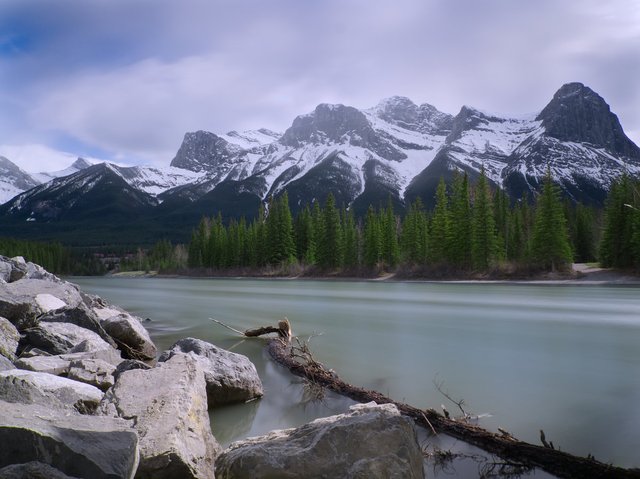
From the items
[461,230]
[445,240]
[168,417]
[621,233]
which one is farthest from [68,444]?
[445,240]

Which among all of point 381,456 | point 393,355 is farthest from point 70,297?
point 381,456

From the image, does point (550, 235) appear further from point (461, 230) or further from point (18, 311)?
point (18, 311)

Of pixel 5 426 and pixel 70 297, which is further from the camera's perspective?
pixel 70 297

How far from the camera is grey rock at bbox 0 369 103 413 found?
5.19 metres

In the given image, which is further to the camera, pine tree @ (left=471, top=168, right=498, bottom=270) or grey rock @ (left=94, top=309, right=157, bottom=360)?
pine tree @ (left=471, top=168, right=498, bottom=270)

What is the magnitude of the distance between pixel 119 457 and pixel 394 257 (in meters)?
69.9

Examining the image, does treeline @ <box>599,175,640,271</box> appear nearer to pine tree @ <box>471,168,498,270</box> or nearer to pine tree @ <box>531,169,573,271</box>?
pine tree @ <box>531,169,573,271</box>

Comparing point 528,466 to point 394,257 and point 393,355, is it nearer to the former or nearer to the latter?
point 393,355

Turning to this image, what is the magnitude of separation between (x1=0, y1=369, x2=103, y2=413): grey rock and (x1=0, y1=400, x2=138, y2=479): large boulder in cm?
108

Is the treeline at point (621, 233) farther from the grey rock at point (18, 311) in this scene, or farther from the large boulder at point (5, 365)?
the large boulder at point (5, 365)

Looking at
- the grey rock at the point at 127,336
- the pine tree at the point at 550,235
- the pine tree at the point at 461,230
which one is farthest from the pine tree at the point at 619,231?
→ the grey rock at the point at 127,336

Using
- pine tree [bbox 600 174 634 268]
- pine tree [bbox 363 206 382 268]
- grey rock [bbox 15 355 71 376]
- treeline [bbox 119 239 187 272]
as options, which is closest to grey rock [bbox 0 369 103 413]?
grey rock [bbox 15 355 71 376]

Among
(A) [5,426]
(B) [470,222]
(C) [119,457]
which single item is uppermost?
(B) [470,222]

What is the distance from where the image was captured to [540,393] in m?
9.77
